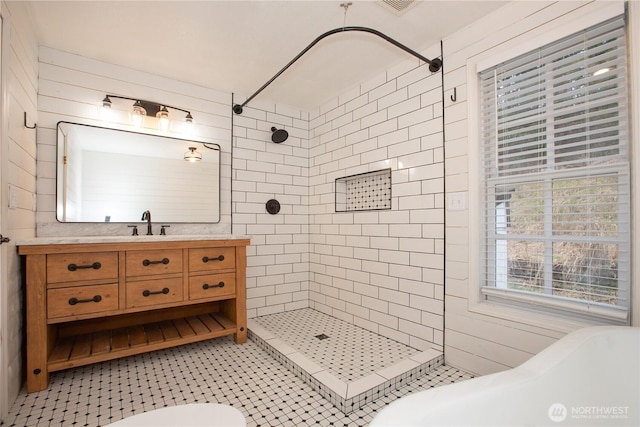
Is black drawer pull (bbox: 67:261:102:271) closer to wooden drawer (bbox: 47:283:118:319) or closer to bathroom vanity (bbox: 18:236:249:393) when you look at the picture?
bathroom vanity (bbox: 18:236:249:393)

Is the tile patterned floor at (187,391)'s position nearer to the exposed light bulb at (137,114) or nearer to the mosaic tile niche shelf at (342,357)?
the mosaic tile niche shelf at (342,357)

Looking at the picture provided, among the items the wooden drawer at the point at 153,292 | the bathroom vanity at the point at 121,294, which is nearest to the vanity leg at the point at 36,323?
the bathroom vanity at the point at 121,294

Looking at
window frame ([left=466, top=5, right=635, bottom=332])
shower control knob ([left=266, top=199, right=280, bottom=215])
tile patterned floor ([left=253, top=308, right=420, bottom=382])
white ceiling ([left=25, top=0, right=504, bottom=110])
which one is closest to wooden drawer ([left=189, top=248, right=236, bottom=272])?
tile patterned floor ([left=253, top=308, right=420, bottom=382])

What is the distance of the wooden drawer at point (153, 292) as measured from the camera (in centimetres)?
211

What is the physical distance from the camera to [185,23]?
2.09m

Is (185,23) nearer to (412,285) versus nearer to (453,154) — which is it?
(453,154)

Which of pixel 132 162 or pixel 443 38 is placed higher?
pixel 443 38

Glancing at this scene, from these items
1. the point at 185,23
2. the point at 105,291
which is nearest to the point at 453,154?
the point at 185,23

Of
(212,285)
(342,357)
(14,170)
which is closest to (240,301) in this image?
(212,285)

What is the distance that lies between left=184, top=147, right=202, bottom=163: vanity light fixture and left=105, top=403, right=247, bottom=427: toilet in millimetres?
2318

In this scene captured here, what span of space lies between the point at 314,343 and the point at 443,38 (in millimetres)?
2593

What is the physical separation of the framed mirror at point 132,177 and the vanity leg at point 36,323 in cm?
67

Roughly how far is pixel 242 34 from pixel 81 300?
213 centimetres

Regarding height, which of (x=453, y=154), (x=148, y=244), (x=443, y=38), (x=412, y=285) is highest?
(x=443, y=38)
